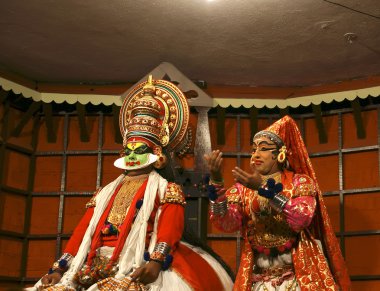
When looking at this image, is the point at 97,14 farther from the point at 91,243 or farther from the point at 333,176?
the point at 333,176

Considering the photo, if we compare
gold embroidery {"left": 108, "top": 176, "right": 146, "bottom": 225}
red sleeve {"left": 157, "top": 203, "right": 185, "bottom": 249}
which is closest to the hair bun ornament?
gold embroidery {"left": 108, "top": 176, "right": 146, "bottom": 225}

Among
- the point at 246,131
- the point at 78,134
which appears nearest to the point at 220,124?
the point at 246,131

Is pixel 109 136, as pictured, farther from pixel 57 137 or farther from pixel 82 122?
pixel 57 137

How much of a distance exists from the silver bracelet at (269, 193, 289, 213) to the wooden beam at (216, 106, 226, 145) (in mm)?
2037

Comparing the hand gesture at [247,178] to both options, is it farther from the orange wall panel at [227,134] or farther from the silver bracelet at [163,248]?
the orange wall panel at [227,134]

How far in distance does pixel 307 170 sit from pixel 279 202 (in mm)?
538

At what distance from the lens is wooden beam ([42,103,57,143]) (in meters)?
5.98

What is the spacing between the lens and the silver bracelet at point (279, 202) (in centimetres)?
390

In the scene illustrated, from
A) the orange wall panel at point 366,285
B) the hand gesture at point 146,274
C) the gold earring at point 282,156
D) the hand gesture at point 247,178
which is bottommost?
the orange wall panel at point 366,285

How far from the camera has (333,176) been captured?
5.69 m

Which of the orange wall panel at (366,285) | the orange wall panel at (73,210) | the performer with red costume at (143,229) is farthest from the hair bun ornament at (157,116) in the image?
the orange wall panel at (366,285)

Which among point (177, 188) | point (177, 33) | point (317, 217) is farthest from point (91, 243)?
point (177, 33)

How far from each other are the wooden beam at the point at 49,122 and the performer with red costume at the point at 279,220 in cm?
222

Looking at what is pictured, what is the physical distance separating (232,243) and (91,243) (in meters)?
1.70
